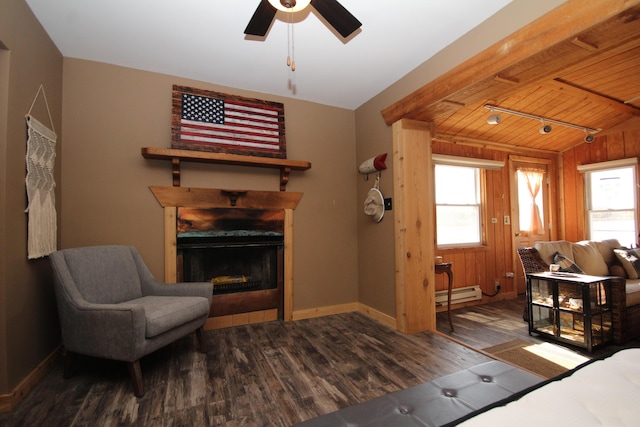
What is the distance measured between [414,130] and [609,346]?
2.89 m

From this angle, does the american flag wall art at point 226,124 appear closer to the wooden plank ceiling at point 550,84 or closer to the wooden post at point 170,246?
the wooden post at point 170,246

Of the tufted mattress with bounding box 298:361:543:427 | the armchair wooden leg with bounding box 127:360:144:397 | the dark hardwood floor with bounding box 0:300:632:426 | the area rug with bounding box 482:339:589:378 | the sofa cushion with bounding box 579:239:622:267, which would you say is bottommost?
the area rug with bounding box 482:339:589:378

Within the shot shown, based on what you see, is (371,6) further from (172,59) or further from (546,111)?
(546,111)

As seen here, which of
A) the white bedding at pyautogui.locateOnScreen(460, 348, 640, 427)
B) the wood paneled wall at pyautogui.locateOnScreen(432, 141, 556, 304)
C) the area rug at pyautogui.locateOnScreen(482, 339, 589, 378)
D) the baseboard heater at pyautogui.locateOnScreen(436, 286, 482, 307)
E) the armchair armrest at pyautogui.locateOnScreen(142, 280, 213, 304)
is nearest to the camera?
the white bedding at pyautogui.locateOnScreen(460, 348, 640, 427)

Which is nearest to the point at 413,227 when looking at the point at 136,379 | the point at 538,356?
the point at 538,356

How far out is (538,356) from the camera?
8.70ft

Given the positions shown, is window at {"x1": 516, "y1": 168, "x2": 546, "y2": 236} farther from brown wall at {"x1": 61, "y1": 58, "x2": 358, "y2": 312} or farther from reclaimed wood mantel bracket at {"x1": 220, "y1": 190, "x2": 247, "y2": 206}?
reclaimed wood mantel bracket at {"x1": 220, "y1": 190, "x2": 247, "y2": 206}

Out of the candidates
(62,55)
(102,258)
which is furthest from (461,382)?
(62,55)

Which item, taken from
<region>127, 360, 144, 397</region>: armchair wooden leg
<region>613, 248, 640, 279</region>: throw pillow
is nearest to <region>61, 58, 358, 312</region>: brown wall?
<region>127, 360, 144, 397</region>: armchair wooden leg

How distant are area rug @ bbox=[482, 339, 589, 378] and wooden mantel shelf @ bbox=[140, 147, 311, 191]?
2683 millimetres

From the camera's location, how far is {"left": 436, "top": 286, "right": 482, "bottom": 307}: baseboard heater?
3973 mm

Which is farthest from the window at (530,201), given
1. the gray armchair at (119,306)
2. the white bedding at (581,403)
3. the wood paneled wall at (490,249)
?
the gray armchair at (119,306)

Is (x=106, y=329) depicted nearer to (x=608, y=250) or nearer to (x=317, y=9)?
(x=317, y=9)

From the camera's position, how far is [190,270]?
311cm
